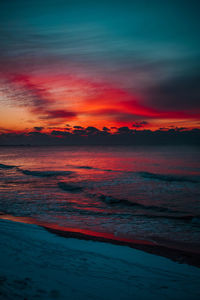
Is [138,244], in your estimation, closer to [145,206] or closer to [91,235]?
[91,235]

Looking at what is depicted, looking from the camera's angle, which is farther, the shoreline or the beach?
the shoreline

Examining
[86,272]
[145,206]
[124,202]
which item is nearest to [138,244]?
[86,272]

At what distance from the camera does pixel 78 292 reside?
3822 mm

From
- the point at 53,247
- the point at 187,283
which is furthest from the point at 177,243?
the point at 53,247

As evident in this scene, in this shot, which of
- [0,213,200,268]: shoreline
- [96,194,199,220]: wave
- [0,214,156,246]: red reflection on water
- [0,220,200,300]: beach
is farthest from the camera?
[96,194,199,220]: wave

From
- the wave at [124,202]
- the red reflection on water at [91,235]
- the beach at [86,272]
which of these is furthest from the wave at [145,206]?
the beach at [86,272]

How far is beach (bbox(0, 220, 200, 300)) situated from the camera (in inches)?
150

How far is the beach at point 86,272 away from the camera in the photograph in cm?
382

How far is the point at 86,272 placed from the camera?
4543mm

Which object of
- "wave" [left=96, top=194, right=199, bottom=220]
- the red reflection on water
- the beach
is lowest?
"wave" [left=96, top=194, right=199, bottom=220]

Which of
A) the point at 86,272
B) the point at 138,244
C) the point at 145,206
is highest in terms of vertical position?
the point at 86,272

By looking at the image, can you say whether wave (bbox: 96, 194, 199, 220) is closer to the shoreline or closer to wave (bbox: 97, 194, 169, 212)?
wave (bbox: 97, 194, 169, 212)

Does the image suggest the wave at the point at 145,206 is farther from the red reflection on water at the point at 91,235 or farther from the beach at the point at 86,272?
the beach at the point at 86,272

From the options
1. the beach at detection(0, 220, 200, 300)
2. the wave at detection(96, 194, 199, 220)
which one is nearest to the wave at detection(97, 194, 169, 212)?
the wave at detection(96, 194, 199, 220)
